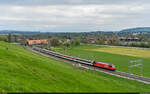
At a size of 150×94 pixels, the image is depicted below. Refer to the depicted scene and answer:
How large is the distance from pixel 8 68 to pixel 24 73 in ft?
7.54

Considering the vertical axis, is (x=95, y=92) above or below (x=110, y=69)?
above

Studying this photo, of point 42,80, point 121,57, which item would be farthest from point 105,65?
point 121,57

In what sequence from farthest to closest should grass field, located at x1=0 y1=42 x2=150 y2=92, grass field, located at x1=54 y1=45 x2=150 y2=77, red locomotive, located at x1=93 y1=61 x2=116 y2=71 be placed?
grass field, located at x1=54 y1=45 x2=150 y2=77
red locomotive, located at x1=93 y1=61 x2=116 y2=71
grass field, located at x1=0 y1=42 x2=150 y2=92

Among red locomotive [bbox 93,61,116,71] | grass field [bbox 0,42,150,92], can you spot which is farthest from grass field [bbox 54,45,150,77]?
grass field [bbox 0,42,150,92]

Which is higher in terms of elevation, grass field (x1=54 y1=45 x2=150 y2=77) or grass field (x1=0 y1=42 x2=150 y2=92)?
grass field (x1=0 y1=42 x2=150 y2=92)

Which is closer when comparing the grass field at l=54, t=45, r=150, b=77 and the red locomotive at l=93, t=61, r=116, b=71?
the red locomotive at l=93, t=61, r=116, b=71

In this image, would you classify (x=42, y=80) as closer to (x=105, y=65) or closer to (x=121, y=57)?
(x=105, y=65)

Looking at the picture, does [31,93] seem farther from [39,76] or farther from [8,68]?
[8,68]

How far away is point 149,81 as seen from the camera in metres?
32.5

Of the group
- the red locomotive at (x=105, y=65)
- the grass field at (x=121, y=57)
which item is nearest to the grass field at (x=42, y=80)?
the red locomotive at (x=105, y=65)

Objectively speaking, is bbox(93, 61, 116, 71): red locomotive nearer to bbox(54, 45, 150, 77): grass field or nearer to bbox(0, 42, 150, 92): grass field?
bbox(54, 45, 150, 77): grass field

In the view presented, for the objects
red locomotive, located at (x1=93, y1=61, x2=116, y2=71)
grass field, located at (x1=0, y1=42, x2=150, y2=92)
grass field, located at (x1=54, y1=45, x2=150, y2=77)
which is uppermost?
grass field, located at (x1=0, y1=42, x2=150, y2=92)

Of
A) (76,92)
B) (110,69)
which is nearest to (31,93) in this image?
(76,92)

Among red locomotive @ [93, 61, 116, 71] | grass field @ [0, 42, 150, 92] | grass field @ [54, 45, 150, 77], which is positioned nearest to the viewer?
grass field @ [0, 42, 150, 92]
